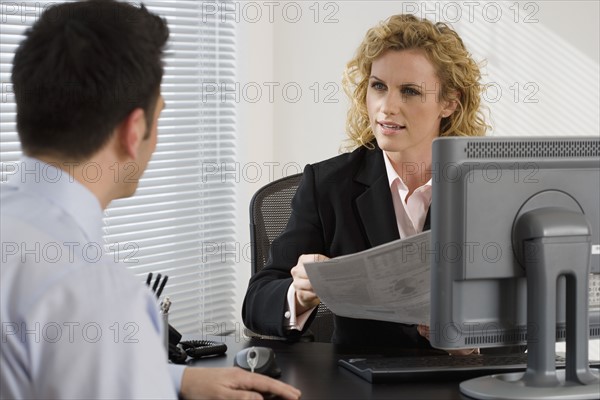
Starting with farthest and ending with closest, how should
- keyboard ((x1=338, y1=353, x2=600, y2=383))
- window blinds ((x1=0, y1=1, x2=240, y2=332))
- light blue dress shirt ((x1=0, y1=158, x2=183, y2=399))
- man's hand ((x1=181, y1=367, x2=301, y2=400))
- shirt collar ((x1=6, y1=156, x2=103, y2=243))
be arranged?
window blinds ((x1=0, y1=1, x2=240, y2=332)) → keyboard ((x1=338, y1=353, x2=600, y2=383)) → man's hand ((x1=181, y1=367, x2=301, y2=400)) → shirt collar ((x1=6, y1=156, x2=103, y2=243)) → light blue dress shirt ((x1=0, y1=158, x2=183, y2=399))

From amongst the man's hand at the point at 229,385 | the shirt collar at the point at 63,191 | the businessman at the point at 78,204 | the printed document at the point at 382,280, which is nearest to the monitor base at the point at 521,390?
the printed document at the point at 382,280

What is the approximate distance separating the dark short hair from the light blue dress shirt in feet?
0.42

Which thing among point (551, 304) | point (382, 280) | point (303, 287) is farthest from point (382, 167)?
point (551, 304)

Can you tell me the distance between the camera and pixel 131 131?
4.40 feet

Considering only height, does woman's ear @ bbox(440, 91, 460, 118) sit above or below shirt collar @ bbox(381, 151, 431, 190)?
above

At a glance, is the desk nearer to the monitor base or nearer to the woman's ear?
the monitor base

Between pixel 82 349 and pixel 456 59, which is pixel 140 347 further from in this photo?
pixel 456 59

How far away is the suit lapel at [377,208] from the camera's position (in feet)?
7.88

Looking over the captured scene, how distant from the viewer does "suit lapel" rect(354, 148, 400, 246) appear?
7.88 feet

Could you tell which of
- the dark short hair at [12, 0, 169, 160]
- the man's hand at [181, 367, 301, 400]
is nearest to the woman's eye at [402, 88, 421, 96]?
the man's hand at [181, 367, 301, 400]

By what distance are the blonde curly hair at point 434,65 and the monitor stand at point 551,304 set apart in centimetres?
100

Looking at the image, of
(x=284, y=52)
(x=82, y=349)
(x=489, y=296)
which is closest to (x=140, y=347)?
(x=82, y=349)

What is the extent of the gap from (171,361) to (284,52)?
2.74m

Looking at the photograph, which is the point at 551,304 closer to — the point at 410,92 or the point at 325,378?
the point at 325,378
